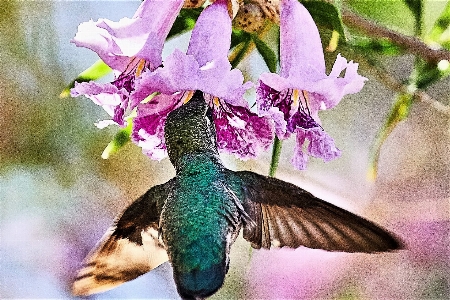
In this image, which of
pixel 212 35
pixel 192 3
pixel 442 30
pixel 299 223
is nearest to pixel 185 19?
pixel 192 3

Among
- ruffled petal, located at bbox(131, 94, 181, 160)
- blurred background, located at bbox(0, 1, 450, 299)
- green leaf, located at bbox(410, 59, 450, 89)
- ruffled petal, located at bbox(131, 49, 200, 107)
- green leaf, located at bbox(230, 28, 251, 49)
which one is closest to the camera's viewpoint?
ruffled petal, located at bbox(131, 49, 200, 107)

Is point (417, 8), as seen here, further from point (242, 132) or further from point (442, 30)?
point (242, 132)

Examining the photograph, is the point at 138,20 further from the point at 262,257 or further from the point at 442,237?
the point at 442,237

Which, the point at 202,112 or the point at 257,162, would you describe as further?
the point at 257,162

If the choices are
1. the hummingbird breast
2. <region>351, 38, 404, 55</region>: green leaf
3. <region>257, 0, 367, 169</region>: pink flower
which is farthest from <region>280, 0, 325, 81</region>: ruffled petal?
<region>351, 38, 404, 55</region>: green leaf

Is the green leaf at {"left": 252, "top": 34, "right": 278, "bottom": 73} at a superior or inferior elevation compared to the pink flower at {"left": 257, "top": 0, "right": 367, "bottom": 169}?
superior

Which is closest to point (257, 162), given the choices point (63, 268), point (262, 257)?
point (262, 257)

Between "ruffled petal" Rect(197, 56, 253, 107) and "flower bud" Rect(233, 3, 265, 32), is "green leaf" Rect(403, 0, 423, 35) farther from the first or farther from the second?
"ruffled petal" Rect(197, 56, 253, 107)

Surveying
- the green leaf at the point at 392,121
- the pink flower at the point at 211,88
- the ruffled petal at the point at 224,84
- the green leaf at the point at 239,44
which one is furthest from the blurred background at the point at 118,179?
the ruffled petal at the point at 224,84
